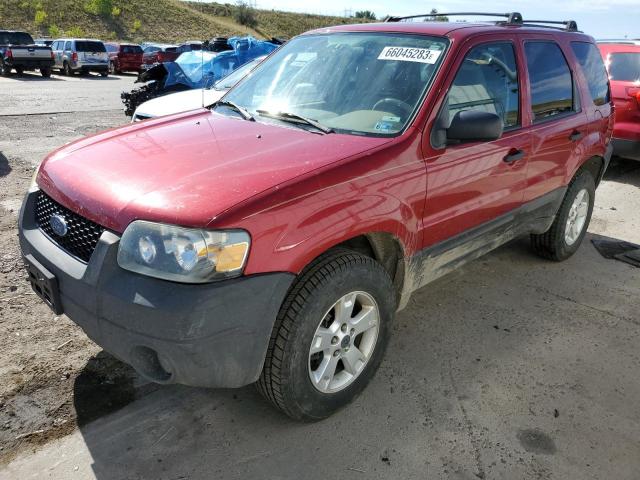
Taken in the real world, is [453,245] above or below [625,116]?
below

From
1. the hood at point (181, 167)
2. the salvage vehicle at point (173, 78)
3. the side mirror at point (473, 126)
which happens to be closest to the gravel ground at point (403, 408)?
the hood at point (181, 167)

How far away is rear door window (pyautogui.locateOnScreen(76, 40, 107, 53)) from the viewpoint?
23.8 meters

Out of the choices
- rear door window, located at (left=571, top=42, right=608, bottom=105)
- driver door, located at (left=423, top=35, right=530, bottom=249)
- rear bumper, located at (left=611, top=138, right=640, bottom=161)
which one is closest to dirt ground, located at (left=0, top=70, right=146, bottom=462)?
driver door, located at (left=423, top=35, right=530, bottom=249)

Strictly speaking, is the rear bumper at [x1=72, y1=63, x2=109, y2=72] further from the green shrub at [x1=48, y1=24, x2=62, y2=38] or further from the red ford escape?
the red ford escape

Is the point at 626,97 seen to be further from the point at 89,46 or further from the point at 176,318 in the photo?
the point at 89,46

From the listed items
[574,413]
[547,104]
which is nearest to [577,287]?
[547,104]

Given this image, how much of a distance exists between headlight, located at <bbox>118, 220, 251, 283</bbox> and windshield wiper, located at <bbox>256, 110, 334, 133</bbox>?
0.99 metres

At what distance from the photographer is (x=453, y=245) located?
326 cm

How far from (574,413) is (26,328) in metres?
3.19

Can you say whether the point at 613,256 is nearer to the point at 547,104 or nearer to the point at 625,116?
the point at 547,104

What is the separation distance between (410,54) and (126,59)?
27.1 m

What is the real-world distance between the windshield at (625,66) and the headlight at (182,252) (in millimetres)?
A: 7323

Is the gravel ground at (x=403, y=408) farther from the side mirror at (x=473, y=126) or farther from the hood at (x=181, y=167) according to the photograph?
the side mirror at (x=473, y=126)

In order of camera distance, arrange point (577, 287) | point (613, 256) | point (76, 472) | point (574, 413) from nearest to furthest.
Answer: point (76, 472), point (574, 413), point (577, 287), point (613, 256)
